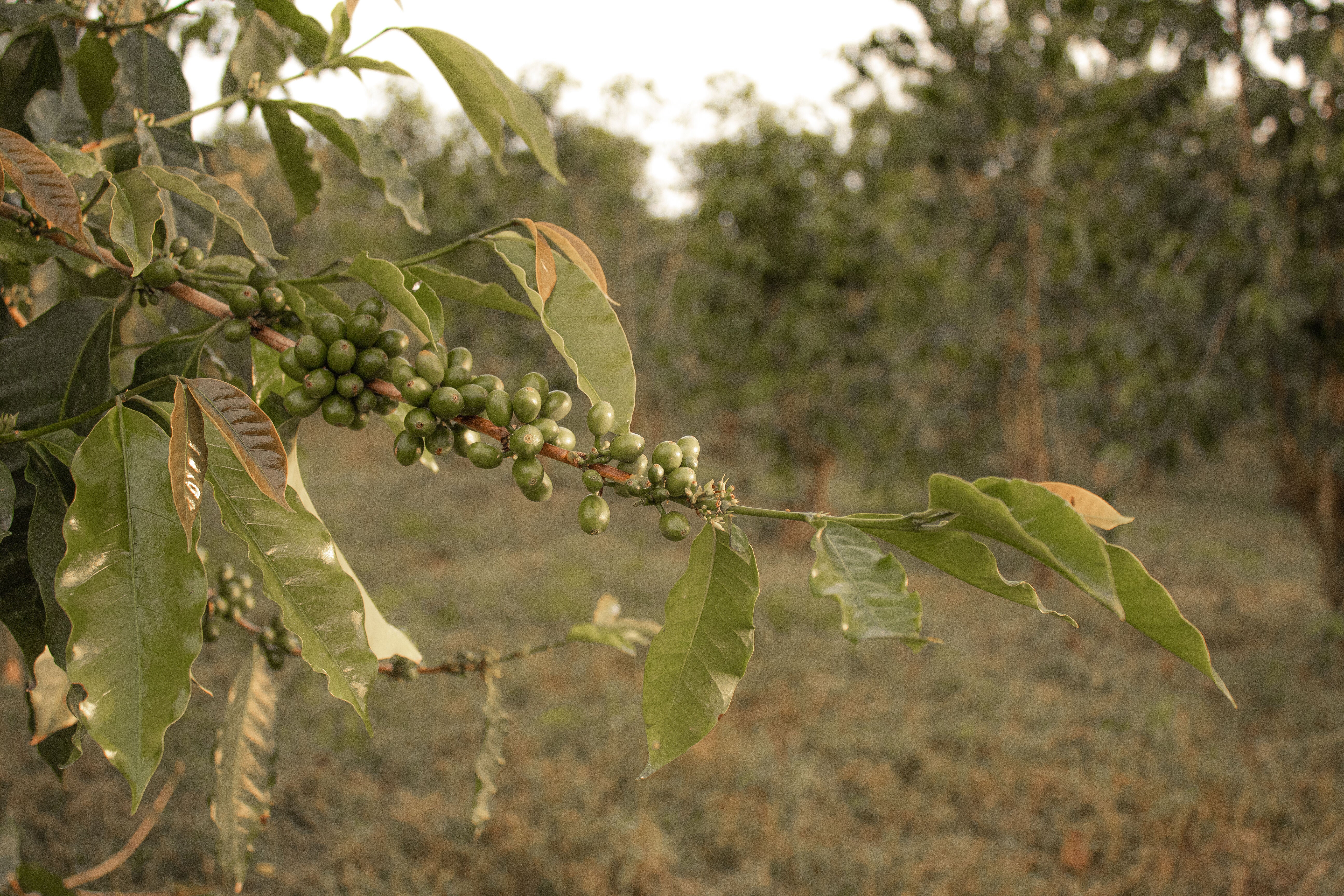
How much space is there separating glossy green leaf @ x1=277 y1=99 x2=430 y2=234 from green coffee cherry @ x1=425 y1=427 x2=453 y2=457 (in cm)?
25

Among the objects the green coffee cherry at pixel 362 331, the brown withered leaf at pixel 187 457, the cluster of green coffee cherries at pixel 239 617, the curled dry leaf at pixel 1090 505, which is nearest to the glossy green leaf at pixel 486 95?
the green coffee cherry at pixel 362 331

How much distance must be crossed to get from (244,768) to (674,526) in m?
0.66

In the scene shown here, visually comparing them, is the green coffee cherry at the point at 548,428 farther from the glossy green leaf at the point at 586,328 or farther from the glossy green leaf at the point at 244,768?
the glossy green leaf at the point at 244,768

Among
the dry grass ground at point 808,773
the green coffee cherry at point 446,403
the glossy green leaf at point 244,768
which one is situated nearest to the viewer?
the green coffee cherry at point 446,403

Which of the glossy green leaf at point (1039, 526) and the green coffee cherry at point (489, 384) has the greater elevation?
the glossy green leaf at point (1039, 526)

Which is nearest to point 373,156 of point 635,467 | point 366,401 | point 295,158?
point 295,158

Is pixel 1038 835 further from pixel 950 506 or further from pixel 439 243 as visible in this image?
pixel 439 243

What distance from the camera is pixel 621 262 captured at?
8.82 metres

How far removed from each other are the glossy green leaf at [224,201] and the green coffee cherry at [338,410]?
9 centimetres

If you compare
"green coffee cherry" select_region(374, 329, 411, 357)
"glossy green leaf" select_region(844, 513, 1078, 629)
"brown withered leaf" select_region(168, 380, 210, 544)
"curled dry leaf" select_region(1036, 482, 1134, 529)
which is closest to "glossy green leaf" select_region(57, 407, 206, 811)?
"brown withered leaf" select_region(168, 380, 210, 544)

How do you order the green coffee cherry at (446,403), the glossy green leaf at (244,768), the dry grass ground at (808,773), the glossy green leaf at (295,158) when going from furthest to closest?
the dry grass ground at (808,773)
the glossy green leaf at (244,768)
the glossy green leaf at (295,158)
the green coffee cherry at (446,403)

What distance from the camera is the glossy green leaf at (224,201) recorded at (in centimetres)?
47

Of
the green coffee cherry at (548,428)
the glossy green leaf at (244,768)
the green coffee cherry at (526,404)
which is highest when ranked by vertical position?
the green coffee cherry at (526,404)

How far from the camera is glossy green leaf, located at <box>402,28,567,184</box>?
546 millimetres
